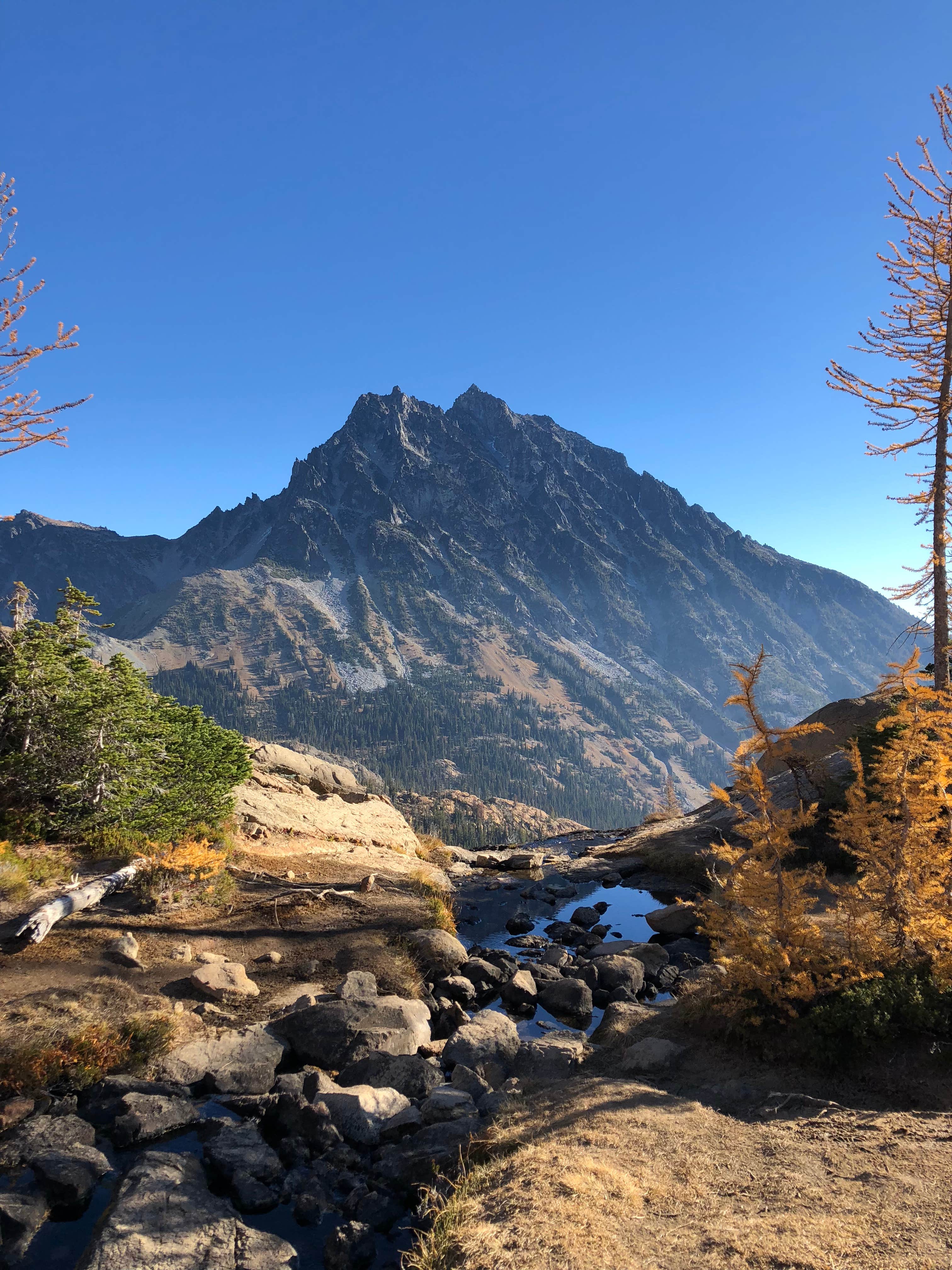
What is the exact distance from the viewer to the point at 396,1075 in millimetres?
12141

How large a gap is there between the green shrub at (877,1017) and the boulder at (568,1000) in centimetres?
685

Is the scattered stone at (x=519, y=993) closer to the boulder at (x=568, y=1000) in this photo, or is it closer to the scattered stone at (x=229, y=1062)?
the boulder at (x=568, y=1000)

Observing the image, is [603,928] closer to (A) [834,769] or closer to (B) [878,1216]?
(A) [834,769]

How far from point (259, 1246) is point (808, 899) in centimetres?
1063

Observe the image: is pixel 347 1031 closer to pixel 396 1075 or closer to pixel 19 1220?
pixel 396 1075

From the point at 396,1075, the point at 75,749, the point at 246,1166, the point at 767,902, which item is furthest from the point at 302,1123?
the point at 75,749

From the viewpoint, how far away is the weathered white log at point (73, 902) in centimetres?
1400

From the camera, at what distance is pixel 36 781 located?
731 inches

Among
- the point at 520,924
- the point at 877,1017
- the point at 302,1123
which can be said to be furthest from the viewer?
the point at 520,924

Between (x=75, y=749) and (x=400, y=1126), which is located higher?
(x=75, y=749)

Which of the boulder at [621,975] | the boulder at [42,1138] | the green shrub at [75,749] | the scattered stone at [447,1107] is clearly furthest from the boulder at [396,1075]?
the green shrub at [75,749]

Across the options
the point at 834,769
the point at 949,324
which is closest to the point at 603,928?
the point at 834,769

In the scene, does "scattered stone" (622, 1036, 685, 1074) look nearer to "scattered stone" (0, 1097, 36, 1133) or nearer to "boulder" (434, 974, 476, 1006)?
"boulder" (434, 974, 476, 1006)

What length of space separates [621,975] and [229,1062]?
11436 mm
